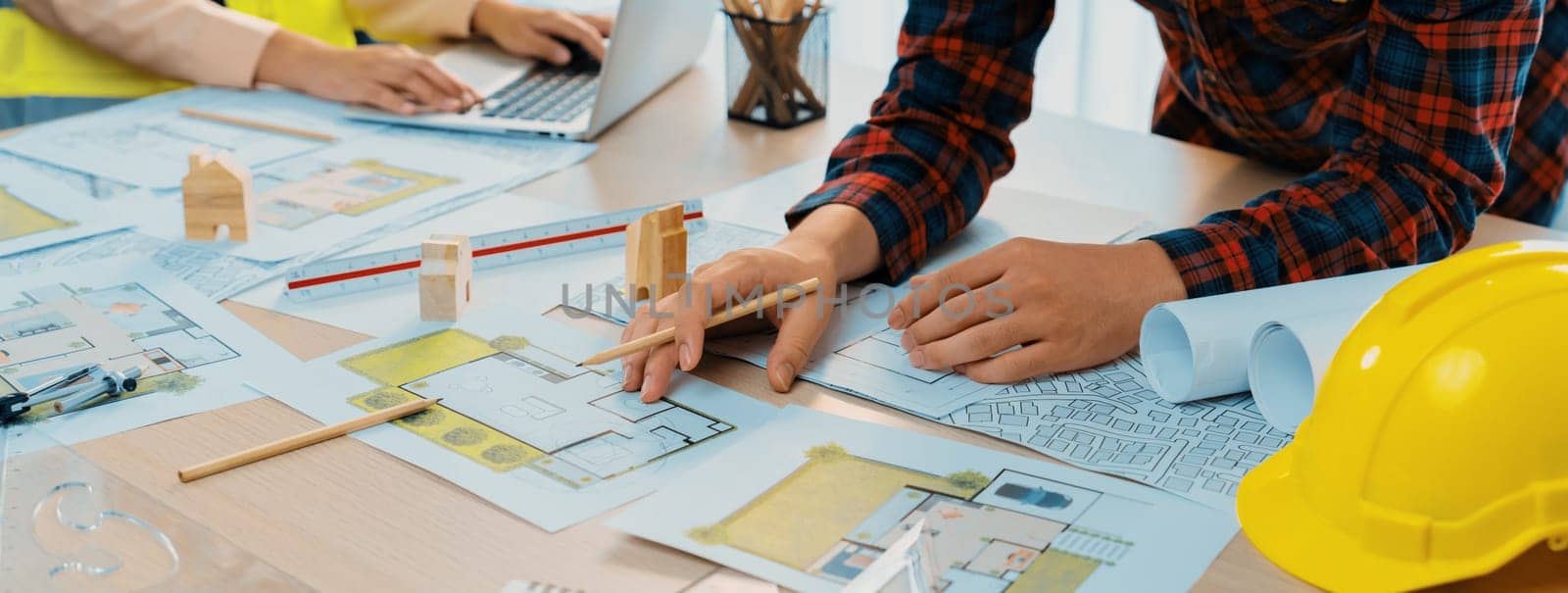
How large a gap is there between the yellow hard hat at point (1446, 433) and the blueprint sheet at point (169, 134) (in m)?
1.03

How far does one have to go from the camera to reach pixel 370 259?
3.25 feet

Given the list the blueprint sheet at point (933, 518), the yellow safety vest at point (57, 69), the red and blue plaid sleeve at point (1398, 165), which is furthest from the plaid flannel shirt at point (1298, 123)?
the yellow safety vest at point (57, 69)

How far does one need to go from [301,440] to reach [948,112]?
2.09 ft

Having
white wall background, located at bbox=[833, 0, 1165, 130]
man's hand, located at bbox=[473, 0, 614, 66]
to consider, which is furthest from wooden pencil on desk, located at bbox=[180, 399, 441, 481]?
white wall background, located at bbox=[833, 0, 1165, 130]

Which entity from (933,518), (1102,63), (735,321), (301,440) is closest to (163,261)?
(301,440)

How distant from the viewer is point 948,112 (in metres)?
1.15

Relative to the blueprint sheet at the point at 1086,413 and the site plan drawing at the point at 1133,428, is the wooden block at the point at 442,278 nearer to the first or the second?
the blueprint sheet at the point at 1086,413

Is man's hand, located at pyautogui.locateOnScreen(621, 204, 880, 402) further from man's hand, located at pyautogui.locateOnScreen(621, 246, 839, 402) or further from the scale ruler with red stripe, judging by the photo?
the scale ruler with red stripe

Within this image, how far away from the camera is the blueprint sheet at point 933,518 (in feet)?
2.06

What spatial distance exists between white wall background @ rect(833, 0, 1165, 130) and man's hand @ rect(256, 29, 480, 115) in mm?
1098

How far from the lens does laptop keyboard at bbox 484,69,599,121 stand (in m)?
1.42

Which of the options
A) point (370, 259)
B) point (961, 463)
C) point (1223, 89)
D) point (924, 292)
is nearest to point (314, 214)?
point (370, 259)

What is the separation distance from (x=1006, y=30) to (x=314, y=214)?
2.08 feet

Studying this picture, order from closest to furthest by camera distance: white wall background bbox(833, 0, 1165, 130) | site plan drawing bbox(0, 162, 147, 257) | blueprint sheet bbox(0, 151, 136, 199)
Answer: site plan drawing bbox(0, 162, 147, 257), blueprint sheet bbox(0, 151, 136, 199), white wall background bbox(833, 0, 1165, 130)
